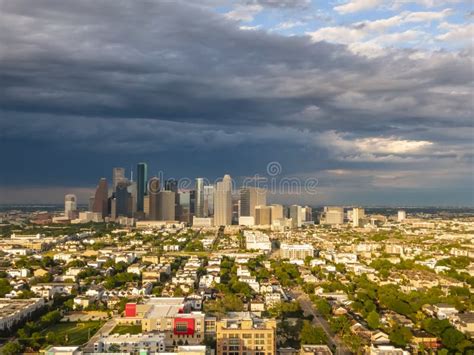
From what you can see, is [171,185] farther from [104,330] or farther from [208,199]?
[104,330]

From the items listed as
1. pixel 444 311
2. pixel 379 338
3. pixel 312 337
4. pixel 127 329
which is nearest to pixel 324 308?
pixel 444 311

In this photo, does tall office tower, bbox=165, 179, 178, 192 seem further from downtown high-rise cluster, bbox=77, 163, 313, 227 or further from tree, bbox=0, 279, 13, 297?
tree, bbox=0, 279, 13, 297

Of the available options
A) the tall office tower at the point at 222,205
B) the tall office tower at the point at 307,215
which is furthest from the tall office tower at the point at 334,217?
the tall office tower at the point at 222,205

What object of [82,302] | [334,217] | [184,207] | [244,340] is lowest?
[82,302]

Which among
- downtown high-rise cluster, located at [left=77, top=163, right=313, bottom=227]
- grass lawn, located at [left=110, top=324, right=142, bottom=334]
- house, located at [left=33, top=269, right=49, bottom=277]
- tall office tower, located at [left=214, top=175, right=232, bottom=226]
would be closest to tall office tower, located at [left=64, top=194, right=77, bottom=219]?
downtown high-rise cluster, located at [left=77, top=163, right=313, bottom=227]

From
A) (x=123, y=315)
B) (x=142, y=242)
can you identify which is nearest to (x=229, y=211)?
(x=142, y=242)

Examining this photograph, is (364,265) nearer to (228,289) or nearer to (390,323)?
(228,289)
